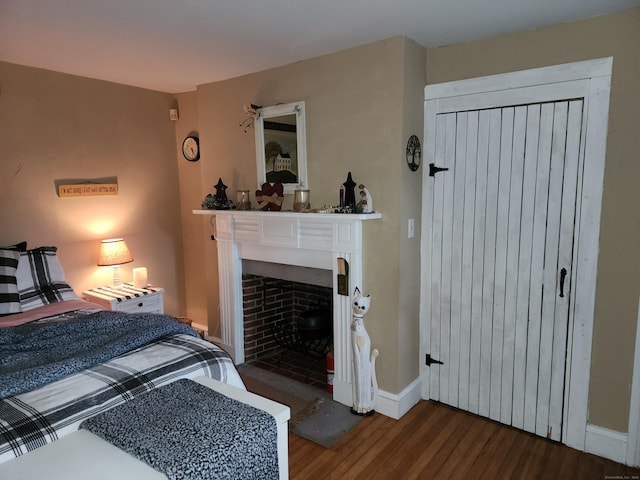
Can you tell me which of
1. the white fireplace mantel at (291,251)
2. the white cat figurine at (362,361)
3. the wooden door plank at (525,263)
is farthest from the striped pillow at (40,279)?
the wooden door plank at (525,263)

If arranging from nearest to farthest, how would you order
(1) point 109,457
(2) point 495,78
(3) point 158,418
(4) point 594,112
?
(1) point 109,457
(3) point 158,418
(4) point 594,112
(2) point 495,78

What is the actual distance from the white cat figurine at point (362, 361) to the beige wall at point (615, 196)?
4.01 ft

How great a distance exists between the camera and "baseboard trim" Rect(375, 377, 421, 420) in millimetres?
2736

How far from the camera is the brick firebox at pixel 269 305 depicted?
3.60m

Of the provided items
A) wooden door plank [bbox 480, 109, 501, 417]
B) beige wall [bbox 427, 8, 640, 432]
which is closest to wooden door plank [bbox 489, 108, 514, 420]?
wooden door plank [bbox 480, 109, 501, 417]

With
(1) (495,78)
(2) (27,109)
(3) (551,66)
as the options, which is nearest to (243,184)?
(2) (27,109)

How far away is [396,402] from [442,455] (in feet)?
1.44

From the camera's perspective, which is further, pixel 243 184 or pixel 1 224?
pixel 243 184

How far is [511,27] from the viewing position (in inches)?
92.1

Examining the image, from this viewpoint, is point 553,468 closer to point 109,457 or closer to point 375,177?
point 375,177

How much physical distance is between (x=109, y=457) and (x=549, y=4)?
260cm

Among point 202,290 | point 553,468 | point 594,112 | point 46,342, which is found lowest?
point 553,468

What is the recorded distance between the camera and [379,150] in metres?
2.65

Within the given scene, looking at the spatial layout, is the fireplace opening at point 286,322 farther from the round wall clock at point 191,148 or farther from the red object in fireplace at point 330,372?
the round wall clock at point 191,148
